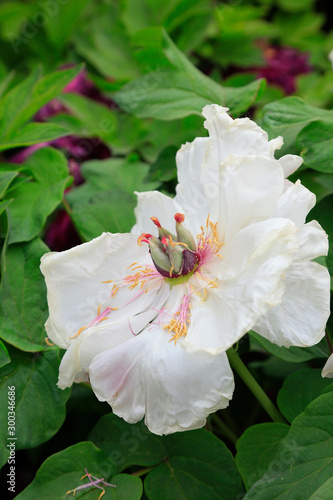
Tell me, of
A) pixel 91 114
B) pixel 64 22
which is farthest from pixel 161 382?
pixel 64 22

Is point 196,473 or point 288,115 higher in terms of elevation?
point 288,115

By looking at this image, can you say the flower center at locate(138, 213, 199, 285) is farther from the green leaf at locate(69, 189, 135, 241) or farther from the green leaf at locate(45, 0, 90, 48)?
the green leaf at locate(45, 0, 90, 48)

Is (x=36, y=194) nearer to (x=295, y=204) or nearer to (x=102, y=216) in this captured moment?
(x=102, y=216)

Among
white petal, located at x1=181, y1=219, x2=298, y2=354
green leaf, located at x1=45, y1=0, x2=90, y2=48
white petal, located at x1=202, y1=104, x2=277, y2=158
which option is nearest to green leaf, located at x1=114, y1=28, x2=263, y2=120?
white petal, located at x1=202, y1=104, x2=277, y2=158

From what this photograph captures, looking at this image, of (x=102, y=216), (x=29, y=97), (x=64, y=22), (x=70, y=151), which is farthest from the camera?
(x=64, y=22)

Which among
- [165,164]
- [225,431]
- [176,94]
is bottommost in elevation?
[225,431]

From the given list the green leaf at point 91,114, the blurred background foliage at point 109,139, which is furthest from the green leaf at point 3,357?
the green leaf at point 91,114

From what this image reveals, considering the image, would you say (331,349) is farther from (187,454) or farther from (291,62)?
(291,62)
